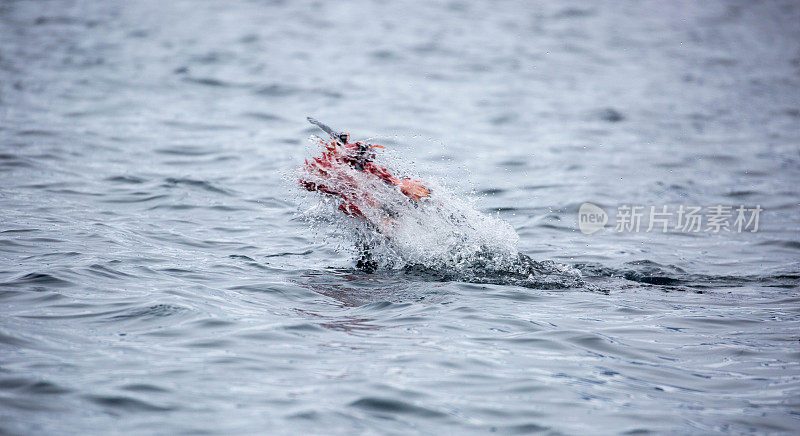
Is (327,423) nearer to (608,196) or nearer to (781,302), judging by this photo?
(781,302)

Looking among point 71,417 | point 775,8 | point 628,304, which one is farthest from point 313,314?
point 775,8

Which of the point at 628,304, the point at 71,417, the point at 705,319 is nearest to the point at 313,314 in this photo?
the point at 71,417

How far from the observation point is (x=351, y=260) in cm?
948

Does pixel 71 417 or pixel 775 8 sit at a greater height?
pixel 775 8

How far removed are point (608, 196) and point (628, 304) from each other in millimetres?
5623

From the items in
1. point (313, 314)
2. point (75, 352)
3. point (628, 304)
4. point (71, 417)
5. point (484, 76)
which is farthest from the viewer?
point (484, 76)

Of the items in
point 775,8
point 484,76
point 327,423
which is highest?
point 775,8

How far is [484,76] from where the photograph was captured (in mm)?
24969

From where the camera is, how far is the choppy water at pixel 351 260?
5926 millimetres

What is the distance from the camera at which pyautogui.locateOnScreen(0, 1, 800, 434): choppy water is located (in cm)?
593

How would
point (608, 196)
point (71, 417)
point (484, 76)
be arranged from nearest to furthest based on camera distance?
point (71, 417) → point (608, 196) → point (484, 76)

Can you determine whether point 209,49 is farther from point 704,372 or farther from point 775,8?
point 775,8

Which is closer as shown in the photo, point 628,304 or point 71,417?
point 71,417

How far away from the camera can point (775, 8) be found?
36.4 m
